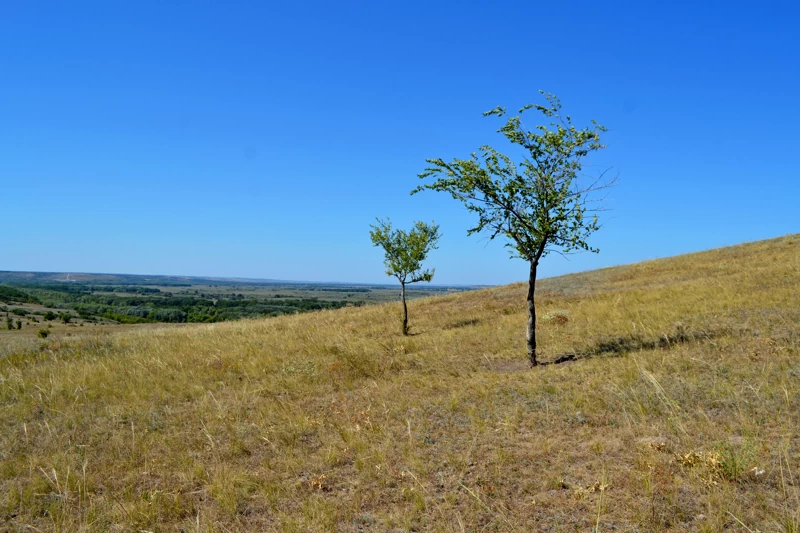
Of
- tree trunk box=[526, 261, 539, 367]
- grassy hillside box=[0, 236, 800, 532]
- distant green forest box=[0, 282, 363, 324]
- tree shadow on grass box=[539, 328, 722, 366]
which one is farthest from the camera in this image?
distant green forest box=[0, 282, 363, 324]

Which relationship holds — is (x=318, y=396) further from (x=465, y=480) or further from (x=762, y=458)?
(x=762, y=458)

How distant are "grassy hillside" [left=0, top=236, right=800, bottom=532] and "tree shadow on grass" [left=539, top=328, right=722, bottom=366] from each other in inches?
4.1

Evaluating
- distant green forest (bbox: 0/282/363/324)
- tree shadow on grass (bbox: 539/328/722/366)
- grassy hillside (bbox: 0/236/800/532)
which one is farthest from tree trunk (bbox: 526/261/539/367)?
distant green forest (bbox: 0/282/363/324)

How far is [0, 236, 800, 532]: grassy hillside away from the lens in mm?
4703

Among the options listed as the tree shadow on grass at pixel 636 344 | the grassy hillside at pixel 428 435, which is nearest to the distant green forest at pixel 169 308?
the grassy hillside at pixel 428 435

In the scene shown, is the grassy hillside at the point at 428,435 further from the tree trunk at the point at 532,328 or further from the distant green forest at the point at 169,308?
the distant green forest at the point at 169,308

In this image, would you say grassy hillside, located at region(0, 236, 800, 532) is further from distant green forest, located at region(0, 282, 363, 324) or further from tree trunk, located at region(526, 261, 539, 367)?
→ distant green forest, located at region(0, 282, 363, 324)

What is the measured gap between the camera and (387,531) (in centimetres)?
449

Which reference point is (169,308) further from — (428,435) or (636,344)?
(428,435)

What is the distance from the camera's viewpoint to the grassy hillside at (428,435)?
4.70 meters

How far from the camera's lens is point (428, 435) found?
6.79 m

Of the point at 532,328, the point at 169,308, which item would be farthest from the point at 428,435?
the point at 169,308

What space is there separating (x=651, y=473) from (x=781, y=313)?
1004 centimetres

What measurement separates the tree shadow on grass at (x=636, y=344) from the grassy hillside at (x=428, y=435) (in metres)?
0.10
